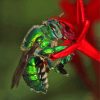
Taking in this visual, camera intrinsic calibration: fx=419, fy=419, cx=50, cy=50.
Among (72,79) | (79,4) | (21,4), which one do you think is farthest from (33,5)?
(79,4)

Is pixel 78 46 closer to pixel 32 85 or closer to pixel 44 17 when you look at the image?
pixel 32 85

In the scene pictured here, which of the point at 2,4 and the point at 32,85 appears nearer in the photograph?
the point at 32,85

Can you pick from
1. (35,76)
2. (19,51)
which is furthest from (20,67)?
(19,51)

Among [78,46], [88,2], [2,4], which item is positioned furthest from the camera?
[2,4]

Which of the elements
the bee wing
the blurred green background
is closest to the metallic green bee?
the bee wing

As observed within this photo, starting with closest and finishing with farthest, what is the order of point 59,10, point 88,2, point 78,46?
point 78,46
point 88,2
point 59,10

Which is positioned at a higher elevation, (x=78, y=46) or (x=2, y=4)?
(x=2, y=4)

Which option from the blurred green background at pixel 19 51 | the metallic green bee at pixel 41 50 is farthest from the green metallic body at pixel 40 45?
the blurred green background at pixel 19 51
